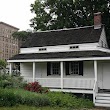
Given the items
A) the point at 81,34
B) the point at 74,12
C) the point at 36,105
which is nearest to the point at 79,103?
the point at 36,105

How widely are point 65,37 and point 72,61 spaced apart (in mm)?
3880

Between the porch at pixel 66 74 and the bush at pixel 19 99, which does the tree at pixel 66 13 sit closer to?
the porch at pixel 66 74

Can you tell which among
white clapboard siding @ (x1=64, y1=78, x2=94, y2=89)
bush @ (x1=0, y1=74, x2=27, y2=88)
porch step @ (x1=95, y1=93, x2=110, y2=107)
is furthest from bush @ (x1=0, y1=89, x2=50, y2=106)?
white clapboard siding @ (x1=64, y1=78, x2=94, y2=89)

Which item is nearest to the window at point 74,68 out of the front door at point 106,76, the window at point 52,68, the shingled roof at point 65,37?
the window at point 52,68

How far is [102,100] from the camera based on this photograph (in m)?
17.5

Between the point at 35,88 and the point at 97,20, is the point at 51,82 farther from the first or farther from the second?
the point at 97,20

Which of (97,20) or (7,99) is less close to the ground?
(97,20)

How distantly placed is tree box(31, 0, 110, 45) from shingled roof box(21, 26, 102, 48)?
7.33 meters

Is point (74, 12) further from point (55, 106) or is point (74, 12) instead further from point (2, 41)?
point (2, 41)

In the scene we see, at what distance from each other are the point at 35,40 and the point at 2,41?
A: 11338 centimetres

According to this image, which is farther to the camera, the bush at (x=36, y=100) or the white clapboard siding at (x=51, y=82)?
the white clapboard siding at (x=51, y=82)

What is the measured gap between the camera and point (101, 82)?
20953 mm

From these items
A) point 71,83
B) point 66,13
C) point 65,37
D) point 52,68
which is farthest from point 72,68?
point 66,13

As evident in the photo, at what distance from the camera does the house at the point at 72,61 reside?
19.5 meters
